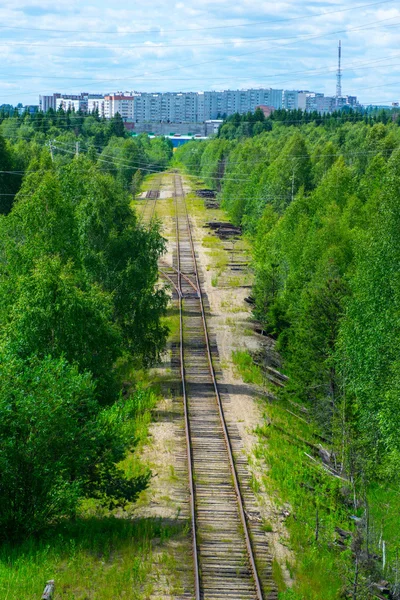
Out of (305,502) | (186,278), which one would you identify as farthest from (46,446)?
(186,278)

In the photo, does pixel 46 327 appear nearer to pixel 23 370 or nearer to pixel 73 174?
pixel 23 370

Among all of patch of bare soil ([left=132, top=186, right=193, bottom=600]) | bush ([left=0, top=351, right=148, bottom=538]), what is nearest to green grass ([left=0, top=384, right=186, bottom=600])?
patch of bare soil ([left=132, top=186, right=193, bottom=600])

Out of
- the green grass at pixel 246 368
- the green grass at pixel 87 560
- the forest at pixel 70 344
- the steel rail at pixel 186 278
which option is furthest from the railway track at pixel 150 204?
the green grass at pixel 87 560

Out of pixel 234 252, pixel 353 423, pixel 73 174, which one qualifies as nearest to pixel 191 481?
pixel 353 423

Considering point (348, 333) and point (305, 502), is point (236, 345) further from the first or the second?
point (305, 502)

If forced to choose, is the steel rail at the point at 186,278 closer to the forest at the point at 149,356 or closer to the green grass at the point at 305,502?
the forest at the point at 149,356

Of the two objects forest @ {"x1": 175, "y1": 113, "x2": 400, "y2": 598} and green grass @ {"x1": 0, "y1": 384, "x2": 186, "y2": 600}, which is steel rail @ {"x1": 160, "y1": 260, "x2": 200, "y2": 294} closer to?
forest @ {"x1": 175, "y1": 113, "x2": 400, "y2": 598}
